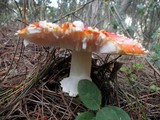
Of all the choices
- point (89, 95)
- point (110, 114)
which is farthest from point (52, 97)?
point (110, 114)

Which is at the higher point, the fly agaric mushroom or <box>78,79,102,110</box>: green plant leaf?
the fly agaric mushroom

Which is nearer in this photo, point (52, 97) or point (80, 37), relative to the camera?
point (80, 37)

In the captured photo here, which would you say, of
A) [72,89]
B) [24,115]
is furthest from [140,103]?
[24,115]

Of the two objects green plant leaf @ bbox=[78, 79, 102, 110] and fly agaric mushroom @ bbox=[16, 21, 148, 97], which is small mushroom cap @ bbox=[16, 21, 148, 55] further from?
green plant leaf @ bbox=[78, 79, 102, 110]

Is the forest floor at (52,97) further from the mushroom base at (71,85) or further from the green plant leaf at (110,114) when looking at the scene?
the green plant leaf at (110,114)

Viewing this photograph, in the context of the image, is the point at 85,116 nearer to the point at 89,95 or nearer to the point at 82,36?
the point at 89,95

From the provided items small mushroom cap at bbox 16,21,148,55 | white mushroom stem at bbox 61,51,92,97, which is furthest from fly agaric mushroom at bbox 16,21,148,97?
white mushroom stem at bbox 61,51,92,97

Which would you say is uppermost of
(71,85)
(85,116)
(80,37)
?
(80,37)

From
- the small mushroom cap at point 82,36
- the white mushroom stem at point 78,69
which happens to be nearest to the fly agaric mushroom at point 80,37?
Answer: the small mushroom cap at point 82,36

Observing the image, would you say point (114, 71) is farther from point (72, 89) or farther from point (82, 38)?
point (82, 38)
